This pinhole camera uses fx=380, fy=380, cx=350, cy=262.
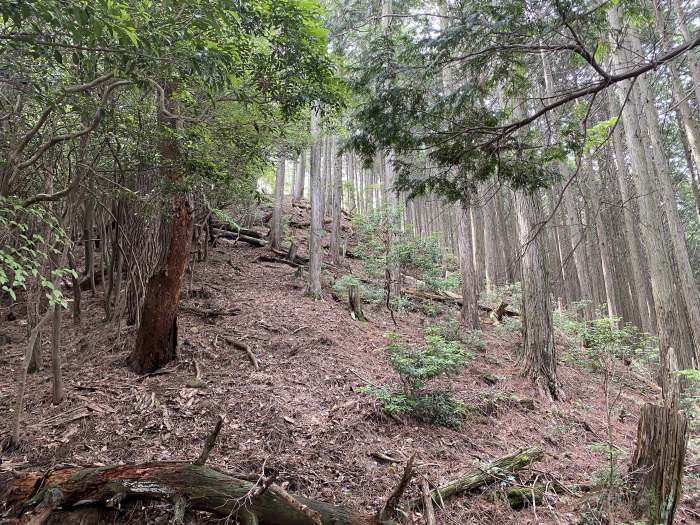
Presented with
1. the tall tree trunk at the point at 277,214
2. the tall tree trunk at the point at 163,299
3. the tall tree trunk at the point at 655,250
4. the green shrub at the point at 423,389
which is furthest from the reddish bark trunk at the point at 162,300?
the tall tree trunk at the point at 655,250

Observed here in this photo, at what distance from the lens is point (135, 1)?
325cm

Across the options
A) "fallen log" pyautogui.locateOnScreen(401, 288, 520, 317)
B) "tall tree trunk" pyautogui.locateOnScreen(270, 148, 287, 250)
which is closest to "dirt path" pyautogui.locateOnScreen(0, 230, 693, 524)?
"fallen log" pyautogui.locateOnScreen(401, 288, 520, 317)

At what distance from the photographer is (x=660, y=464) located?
359 cm

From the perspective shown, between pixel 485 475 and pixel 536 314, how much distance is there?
3.96m

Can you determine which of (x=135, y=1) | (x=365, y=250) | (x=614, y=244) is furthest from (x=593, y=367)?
(x=614, y=244)

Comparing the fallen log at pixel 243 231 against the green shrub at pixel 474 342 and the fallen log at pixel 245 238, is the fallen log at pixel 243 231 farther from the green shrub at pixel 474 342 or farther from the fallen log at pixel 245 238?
the green shrub at pixel 474 342

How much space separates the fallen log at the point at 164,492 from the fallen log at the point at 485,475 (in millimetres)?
914

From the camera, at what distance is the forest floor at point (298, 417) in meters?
3.95

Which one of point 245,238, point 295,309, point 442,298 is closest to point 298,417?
point 295,309

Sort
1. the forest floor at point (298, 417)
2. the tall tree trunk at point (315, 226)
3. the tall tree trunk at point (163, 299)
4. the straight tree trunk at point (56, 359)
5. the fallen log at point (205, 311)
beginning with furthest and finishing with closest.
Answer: the tall tree trunk at point (315, 226), the fallen log at point (205, 311), the tall tree trunk at point (163, 299), the straight tree trunk at point (56, 359), the forest floor at point (298, 417)

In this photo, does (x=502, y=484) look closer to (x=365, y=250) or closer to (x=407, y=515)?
(x=407, y=515)

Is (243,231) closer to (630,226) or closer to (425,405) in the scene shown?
(425,405)

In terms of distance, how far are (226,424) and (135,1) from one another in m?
4.46

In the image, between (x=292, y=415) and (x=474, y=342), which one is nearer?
(x=292, y=415)
